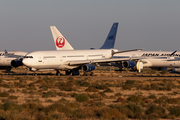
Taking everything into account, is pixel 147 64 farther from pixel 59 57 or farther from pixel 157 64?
pixel 59 57

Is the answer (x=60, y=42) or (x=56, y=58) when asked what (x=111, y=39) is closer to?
(x=60, y=42)

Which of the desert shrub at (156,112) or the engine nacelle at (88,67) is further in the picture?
the engine nacelle at (88,67)

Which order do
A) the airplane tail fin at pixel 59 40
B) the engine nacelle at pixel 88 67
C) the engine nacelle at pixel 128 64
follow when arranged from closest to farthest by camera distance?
the engine nacelle at pixel 88 67
the engine nacelle at pixel 128 64
the airplane tail fin at pixel 59 40

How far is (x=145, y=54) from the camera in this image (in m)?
79.6

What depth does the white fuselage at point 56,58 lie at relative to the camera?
48625 millimetres

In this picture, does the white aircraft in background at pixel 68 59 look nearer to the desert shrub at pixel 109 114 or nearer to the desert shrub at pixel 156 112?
the desert shrub at pixel 156 112

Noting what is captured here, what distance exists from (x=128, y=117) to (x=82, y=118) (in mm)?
2372

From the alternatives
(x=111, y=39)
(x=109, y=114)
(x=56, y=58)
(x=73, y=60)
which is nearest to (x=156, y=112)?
(x=109, y=114)

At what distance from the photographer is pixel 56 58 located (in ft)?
166

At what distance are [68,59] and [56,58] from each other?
2.51 meters

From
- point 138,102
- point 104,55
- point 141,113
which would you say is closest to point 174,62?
point 104,55

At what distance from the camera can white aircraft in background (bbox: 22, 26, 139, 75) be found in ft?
160

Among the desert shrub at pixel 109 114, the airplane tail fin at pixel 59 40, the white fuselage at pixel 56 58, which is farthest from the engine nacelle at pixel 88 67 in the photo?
the desert shrub at pixel 109 114

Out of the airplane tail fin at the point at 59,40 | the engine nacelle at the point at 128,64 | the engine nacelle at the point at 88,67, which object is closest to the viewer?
the engine nacelle at the point at 88,67
